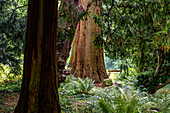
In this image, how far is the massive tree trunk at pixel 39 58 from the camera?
247cm

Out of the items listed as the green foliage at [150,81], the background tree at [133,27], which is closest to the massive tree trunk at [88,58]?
the green foliage at [150,81]

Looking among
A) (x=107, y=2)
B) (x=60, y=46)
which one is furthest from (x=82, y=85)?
(x=107, y=2)

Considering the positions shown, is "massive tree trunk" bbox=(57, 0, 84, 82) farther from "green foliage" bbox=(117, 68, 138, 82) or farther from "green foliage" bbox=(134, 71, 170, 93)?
"green foliage" bbox=(134, 71, 170, 93)

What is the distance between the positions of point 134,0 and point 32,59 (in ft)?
12.5

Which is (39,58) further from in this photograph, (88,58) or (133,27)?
(88,58)

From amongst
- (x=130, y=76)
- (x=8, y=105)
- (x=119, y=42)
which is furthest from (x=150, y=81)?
(x=8, y=105)

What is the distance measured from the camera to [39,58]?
2465mm

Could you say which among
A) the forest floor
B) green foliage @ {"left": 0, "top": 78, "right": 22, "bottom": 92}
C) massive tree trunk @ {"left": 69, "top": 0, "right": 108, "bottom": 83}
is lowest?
the forest floor

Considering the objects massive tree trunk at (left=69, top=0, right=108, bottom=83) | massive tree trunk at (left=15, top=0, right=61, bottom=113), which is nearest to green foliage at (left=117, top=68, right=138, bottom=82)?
massive tree trunk at (left=69, top=0, right=108, bottom=83)

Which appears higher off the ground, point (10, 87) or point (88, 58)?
point (88, 58)

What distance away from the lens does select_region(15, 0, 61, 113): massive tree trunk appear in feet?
8.09

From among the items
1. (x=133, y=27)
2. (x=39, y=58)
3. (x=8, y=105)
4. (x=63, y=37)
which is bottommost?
(x=8, y=105)

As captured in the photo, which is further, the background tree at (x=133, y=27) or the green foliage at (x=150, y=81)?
the green foliage at (x=150, y=81)

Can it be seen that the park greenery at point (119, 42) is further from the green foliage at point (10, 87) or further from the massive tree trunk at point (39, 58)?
the massive tree trunk at point (39, 58)
